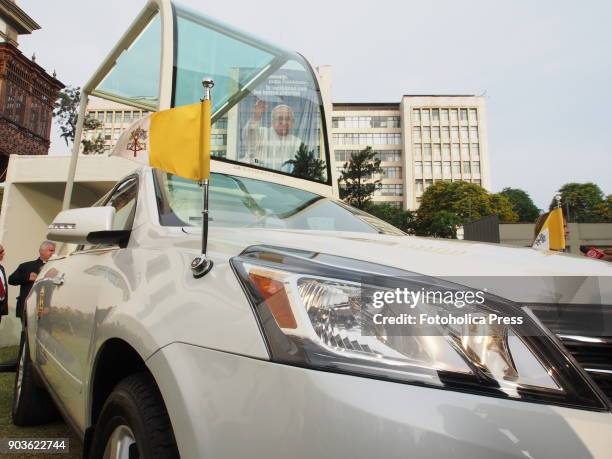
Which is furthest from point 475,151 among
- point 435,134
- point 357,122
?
point 357,122

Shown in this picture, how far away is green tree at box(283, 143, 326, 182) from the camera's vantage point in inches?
140

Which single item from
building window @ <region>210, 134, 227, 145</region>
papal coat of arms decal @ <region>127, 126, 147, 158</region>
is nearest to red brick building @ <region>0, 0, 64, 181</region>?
papal coat of arms decal @ <region>127, 126, 147, 158</region>

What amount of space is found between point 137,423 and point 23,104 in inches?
668

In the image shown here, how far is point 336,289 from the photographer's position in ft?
3.73

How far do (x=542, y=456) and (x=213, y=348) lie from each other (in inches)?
29.7

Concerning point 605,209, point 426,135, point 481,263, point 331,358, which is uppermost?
point 426,135

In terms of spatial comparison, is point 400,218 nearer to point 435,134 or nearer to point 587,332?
point 435,134

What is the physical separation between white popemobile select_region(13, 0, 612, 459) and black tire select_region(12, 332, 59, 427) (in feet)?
4.65

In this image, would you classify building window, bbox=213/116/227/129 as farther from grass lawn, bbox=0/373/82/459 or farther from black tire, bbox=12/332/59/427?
grass lawn, bbox=0/373/82/459

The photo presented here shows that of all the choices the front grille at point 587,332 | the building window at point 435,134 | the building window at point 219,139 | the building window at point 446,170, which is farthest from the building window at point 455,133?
the front grille at point 587,332

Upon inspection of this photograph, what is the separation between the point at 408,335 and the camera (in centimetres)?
105

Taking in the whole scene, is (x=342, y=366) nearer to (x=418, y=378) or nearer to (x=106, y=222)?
(x=418, y=378)

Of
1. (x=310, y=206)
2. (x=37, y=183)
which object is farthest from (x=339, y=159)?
(x=310, y=206)

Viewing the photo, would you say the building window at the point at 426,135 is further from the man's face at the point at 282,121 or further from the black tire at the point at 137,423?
the black tire at the point at 137,423
